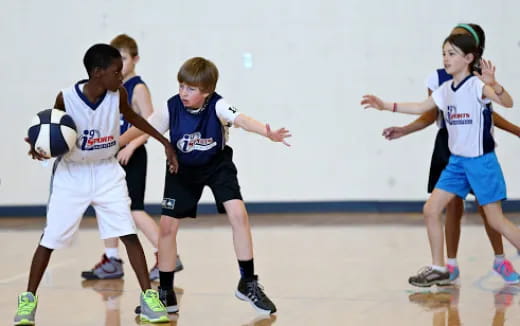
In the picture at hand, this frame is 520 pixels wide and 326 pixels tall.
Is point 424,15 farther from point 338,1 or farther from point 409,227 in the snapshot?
point 409,227

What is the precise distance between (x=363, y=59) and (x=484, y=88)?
309 centimetres

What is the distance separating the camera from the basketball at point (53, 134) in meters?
3.71

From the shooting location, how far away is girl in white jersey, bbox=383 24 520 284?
4.70m

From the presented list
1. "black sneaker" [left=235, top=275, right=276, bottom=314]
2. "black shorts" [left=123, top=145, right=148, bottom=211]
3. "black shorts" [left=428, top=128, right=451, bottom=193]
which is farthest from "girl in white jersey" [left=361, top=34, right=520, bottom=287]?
"black shorts" [left=123, top=145, right=148, bottom=211]

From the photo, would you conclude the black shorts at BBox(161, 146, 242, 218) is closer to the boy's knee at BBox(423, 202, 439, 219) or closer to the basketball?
the basketball

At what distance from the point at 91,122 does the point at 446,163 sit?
1.96 metres

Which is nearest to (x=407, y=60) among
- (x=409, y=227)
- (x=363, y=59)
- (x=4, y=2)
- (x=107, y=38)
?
(x=363, y=59)

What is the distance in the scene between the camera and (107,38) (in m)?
7.70

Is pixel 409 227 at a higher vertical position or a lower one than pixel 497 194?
lower

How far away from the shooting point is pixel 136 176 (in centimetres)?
499

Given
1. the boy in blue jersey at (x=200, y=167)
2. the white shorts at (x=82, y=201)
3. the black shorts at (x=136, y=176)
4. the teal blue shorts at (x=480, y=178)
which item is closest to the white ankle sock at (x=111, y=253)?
the black shorts at (x=136, y=176)

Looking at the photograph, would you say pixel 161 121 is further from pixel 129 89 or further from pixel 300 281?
pixel 300 281

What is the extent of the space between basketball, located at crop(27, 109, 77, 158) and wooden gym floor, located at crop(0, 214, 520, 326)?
81cm

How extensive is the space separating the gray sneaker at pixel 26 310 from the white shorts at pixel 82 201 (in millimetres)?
241
